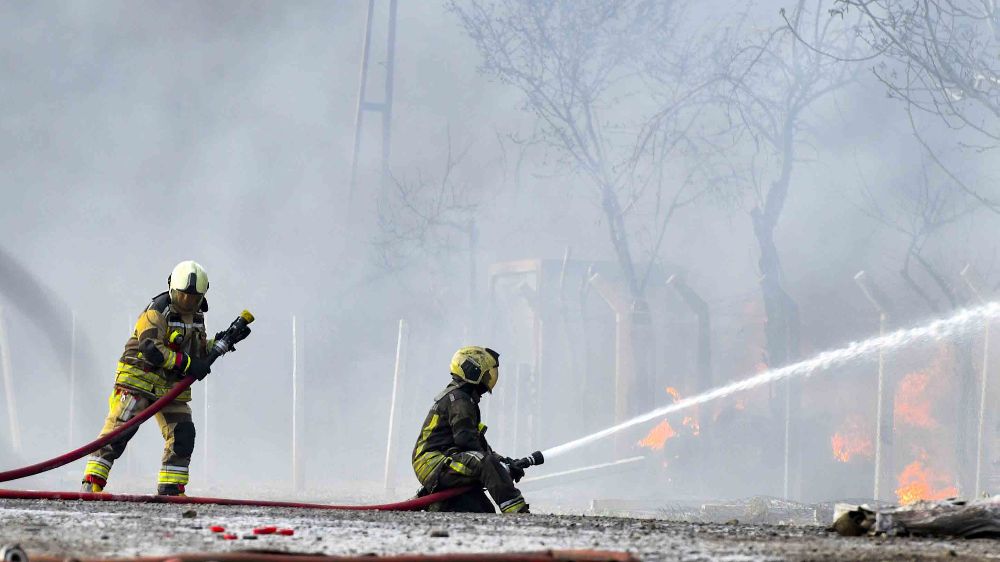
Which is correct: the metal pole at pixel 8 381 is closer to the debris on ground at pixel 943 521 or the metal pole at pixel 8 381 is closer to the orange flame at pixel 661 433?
the orange flame at pixel 661 433

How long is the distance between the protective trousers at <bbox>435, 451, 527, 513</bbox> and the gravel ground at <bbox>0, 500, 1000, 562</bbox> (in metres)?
0.89

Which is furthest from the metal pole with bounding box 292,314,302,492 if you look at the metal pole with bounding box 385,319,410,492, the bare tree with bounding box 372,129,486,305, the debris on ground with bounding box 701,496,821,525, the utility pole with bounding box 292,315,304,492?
the bare tree with bounding box 372,129,486,305

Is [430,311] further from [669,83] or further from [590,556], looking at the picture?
[590,556]

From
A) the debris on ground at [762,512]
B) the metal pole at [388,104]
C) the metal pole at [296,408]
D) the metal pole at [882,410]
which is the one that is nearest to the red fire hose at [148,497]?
the debris on ground at [762,512]

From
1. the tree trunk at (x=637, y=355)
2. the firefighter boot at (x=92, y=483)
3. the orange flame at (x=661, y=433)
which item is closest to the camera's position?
the firefighter boot at (x=92, y=483)

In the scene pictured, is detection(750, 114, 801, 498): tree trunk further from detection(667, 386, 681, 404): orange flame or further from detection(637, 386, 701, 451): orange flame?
detection(667, 386, 681, 404): orange flame

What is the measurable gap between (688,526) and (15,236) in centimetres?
2566

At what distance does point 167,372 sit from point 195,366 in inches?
9.0

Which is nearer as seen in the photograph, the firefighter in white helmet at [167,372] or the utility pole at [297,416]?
the firefighter in white helmet at [167,372]

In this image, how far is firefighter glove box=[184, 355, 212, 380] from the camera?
8.27 meters

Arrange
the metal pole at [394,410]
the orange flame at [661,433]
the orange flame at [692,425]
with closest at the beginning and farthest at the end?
the metal pole at [394,410]
the orange flame at [692,425]
the orange flame at [661,433]

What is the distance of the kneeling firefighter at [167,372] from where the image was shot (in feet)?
27.0

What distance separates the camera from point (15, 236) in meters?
29.4

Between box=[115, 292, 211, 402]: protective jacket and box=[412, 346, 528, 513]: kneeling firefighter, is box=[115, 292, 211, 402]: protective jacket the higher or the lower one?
the higher one
